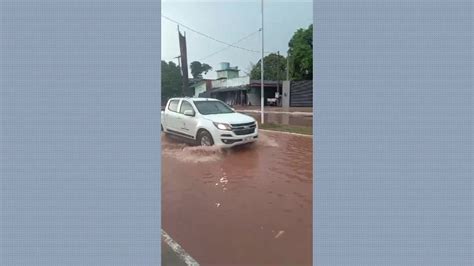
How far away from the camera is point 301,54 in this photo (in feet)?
10.6

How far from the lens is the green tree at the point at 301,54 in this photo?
2979mm

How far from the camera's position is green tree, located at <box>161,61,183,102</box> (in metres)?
3.05

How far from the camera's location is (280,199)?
10.5 feet

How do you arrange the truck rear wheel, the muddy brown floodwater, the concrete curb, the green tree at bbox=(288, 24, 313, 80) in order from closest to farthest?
the concrete curb, the muddy brown floodwater, the green tree at bbox=(288, 24, 313, 80), the truck rear wheel

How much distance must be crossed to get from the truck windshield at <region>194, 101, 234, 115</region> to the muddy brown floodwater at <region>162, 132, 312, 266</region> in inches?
18.5

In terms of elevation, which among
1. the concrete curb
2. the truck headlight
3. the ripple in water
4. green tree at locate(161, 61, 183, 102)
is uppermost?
green tree at locate(161, 61, 183, 102)

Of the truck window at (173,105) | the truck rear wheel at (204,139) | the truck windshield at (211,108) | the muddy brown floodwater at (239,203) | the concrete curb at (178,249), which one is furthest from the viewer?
the truck windshield at (211,108)

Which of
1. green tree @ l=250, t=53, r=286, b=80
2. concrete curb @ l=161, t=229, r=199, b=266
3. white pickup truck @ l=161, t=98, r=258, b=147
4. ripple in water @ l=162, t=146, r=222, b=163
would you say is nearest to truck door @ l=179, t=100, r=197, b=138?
white pickup truck @ l=161, t=98, r=258, b=147

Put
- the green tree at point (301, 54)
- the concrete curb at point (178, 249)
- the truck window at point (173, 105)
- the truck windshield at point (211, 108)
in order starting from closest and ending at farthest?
the concrete curb at point (178, 249) < the green tree at point (301, 54) < the truck window at point (173, 105) < the truck windshield at point (211, 108)

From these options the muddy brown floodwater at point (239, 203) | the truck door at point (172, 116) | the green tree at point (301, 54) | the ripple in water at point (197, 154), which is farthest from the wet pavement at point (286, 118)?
the truck door at point (172, 116)

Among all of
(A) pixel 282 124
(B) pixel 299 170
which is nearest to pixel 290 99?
(A) pixel 282 124

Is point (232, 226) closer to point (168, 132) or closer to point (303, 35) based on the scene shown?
point (168, 132)

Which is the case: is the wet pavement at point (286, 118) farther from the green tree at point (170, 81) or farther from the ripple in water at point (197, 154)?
the green tree at point (170, 81)

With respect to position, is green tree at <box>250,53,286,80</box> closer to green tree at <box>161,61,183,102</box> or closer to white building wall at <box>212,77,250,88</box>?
white building wall at <box>212,77,250,88</box>
